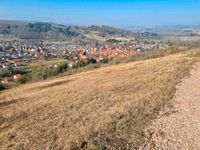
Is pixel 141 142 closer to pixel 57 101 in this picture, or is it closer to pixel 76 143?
pixel 76 143

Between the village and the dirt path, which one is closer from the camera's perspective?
the dirt path

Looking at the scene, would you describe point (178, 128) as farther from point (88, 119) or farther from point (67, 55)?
point (67, 55)

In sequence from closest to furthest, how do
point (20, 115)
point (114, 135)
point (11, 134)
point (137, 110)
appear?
point (114, 135) < point (11, 134) < point (137, 110) < point (20, 115)

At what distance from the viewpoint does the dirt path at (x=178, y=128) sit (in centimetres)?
745

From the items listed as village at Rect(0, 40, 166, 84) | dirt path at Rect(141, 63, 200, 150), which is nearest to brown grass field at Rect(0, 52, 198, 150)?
dirt path at Rect(141, 63, 200, 150)

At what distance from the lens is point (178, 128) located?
8.62 meters

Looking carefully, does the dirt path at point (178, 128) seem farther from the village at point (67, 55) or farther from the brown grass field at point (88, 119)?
the village at point (67, 55)

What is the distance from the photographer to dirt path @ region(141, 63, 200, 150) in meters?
7.45

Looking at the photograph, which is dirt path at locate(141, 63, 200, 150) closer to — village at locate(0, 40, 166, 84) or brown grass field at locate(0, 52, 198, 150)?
brown grass field at locate(0, 52, 198, 150)

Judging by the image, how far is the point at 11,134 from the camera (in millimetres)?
8961

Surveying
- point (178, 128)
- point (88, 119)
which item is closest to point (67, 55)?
point (88, 119)

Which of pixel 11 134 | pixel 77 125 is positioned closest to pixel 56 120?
pixel 77 125

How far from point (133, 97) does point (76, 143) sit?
18.5ft

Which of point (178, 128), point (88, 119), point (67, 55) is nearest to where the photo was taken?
point (178, 128)
